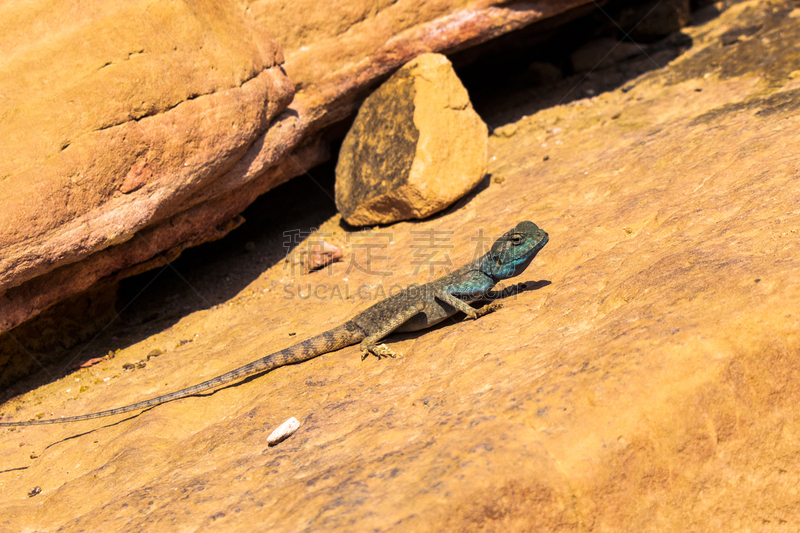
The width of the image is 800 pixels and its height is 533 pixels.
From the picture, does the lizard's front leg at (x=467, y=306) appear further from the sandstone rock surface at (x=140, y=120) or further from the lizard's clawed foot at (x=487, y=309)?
the sandstone rock surface at (x=140, y=120)

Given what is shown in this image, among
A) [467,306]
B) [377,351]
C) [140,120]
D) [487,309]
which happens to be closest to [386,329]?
[377,351]

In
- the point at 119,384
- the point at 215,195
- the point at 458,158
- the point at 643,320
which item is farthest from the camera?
the point at 458,158

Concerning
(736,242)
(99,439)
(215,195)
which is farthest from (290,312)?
(736,242)

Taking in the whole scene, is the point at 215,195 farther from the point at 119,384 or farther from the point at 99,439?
the point at 99,439

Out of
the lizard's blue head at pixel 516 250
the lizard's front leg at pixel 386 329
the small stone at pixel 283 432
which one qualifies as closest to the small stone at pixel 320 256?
the lizard's front leg at pixel 386 329

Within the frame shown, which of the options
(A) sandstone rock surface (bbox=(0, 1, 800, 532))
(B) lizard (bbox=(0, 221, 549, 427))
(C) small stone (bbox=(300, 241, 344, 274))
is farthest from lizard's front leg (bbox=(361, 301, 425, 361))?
(C) small stone (bbox=(300, 241, 344, 274))

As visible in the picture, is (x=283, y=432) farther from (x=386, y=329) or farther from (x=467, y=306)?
(x=467, y=306)
